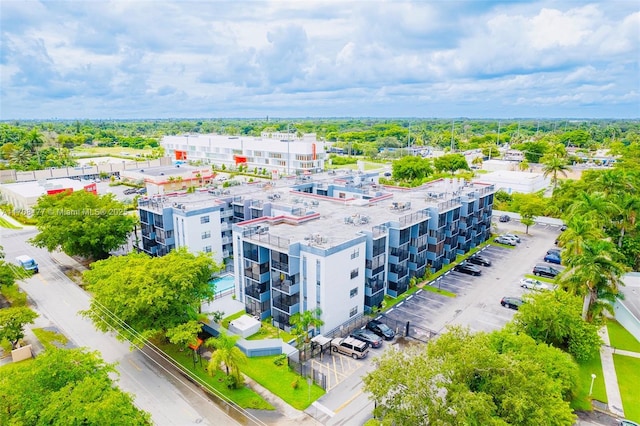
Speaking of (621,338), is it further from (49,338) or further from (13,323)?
(13,323)

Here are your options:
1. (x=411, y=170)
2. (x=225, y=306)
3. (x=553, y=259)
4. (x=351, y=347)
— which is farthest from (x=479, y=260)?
(x=411, y=170)

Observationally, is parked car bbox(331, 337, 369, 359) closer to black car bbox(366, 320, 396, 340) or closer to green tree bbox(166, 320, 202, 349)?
black car bbox(366, 320, 396, 340)

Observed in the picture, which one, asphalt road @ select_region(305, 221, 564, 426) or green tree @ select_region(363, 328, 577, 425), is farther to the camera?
asphalt road @ select_region(305, 221, 564, 426)

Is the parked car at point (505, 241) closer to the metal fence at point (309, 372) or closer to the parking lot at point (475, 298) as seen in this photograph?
the parking lot at point (475, 298)

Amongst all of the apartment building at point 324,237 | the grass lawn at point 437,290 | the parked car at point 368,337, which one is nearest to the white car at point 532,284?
the grass lawn at point 437,290

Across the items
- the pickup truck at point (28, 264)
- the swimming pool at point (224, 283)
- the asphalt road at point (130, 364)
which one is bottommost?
the asphalt road at point (130, 364)

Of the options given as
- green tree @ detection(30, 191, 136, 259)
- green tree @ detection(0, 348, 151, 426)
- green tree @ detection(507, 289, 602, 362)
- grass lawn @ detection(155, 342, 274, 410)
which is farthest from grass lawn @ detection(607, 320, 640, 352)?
green tree @ detection(30, 191, 136, 259)
